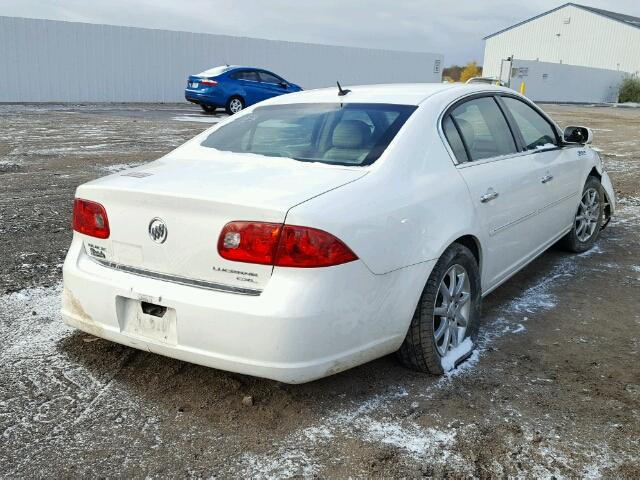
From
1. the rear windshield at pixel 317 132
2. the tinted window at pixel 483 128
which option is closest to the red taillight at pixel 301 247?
the rear windshield at pixel 317 132

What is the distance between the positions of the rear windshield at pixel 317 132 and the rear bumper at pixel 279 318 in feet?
2.34

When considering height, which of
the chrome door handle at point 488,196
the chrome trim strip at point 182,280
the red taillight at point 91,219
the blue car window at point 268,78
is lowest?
the chrome trim strip at point 182,280

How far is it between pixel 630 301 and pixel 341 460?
9.21 ft

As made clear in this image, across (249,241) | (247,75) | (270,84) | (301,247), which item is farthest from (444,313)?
(270,84)

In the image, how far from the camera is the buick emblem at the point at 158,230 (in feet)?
Answer: 9.05

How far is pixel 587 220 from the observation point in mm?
5473

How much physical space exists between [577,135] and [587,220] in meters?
0.94

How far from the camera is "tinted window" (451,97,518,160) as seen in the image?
144 inches

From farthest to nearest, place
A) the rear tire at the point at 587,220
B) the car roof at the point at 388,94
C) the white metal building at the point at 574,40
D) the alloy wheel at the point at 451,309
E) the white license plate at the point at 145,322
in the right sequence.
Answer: the white metal building at the point at 574,40 → the rear tire at the point at 587,220 → the car roof at the point at 388,94 → the alloy wheel at the point at 451,309 → the white license plate at the point at 145,322

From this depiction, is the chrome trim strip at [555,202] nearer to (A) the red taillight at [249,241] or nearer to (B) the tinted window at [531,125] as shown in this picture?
(B) the tinted window at [531,125]

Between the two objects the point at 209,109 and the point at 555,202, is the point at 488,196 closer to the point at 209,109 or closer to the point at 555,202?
the point at 555,202

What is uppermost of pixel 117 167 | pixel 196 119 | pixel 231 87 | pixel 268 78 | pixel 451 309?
pixel 268 78

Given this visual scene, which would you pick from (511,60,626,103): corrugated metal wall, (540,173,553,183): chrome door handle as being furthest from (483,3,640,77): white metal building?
(540,173,553,183): chrome door handle

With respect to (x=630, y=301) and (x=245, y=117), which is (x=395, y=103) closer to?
(x=245, y=117)
